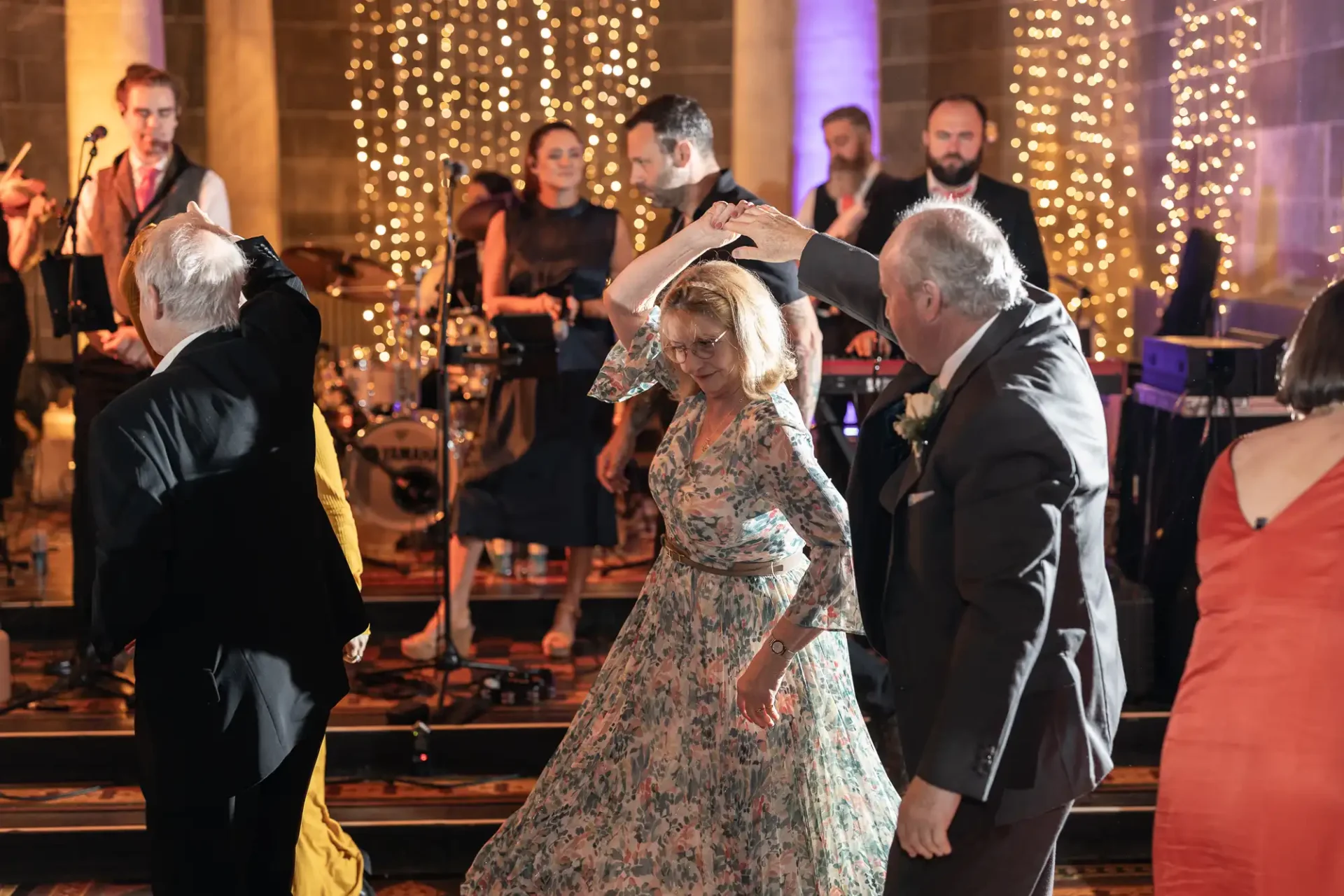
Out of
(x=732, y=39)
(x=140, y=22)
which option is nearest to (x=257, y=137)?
(x=140, y=22)

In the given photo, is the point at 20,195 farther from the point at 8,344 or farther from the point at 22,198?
the point at 8,344

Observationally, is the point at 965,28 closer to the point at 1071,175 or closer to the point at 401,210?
the point at 1071,175

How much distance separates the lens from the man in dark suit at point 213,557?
103 inches

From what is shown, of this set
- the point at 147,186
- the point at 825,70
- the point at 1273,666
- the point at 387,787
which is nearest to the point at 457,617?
the point at 387,787

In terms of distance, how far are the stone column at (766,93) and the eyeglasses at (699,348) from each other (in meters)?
5.43

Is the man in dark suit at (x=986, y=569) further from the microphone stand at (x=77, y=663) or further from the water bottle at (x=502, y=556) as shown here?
the water bottle at (x=502, y=556)

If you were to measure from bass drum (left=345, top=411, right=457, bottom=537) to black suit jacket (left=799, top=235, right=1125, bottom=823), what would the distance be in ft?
15.5

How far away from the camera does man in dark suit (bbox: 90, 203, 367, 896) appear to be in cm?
262

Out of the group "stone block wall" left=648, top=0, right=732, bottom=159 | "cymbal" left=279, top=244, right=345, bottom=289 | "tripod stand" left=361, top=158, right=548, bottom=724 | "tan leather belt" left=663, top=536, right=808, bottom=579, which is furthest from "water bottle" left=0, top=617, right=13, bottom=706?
"stone block wall" left=648, top=0, right=732, bottom=159

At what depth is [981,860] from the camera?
2.32 metres

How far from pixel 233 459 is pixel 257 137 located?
6660 millimetres

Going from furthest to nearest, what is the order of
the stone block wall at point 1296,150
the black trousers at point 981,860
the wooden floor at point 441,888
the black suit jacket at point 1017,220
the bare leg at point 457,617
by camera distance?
the stone block wall at point 1296,150, the bare leg at point 457,617, the black suit jacket at point 1017,220, the wooden floor at point 441,888, the black trousers at point 981,860

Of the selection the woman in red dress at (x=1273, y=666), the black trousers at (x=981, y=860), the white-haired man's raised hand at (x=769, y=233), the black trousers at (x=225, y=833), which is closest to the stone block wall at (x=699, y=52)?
the white-haired man's raised hand at (x=769, y=233)

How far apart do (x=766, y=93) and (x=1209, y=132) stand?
2.52 metres
